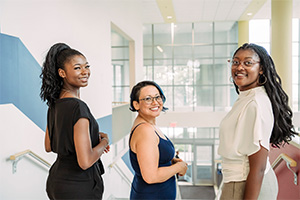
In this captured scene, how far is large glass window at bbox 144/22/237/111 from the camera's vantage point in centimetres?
1260

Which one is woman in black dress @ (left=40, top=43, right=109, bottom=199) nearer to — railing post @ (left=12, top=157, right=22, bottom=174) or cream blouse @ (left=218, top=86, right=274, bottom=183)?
railing post @ (left=12, top=157, right=22, bottom=174)

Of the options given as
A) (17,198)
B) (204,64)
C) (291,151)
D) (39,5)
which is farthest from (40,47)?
(204,64)

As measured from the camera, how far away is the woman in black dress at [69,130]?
65.9 inches

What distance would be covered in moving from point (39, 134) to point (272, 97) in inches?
85.8

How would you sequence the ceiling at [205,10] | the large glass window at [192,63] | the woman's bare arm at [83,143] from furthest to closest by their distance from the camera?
1. the large glass window at [192,63]
2. the ceiling at [205,10]
3. the woman's bare arm at [83,143]

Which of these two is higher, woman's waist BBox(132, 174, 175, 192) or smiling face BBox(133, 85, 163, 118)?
smiling face BBox(133, 85, 163, 118)

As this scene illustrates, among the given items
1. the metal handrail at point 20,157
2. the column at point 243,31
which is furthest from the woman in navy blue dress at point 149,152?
the column at point 243,31

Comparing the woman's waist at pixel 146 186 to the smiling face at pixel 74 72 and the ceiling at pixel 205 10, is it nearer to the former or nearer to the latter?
the smiling face at pixel 74 72

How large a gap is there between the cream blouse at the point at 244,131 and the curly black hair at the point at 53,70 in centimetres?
113

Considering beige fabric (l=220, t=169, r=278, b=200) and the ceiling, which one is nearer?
beige fabric (l=220, t=169, r=278, b=200)

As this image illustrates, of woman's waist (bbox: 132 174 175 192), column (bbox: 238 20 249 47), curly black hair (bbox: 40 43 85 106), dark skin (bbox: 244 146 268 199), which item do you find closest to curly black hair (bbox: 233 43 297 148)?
dark skin (bbox: 244 146 268 199)

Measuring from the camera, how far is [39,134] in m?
2.75

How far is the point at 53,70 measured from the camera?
1.77 metres

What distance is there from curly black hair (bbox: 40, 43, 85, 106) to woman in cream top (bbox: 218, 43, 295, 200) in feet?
3.67
